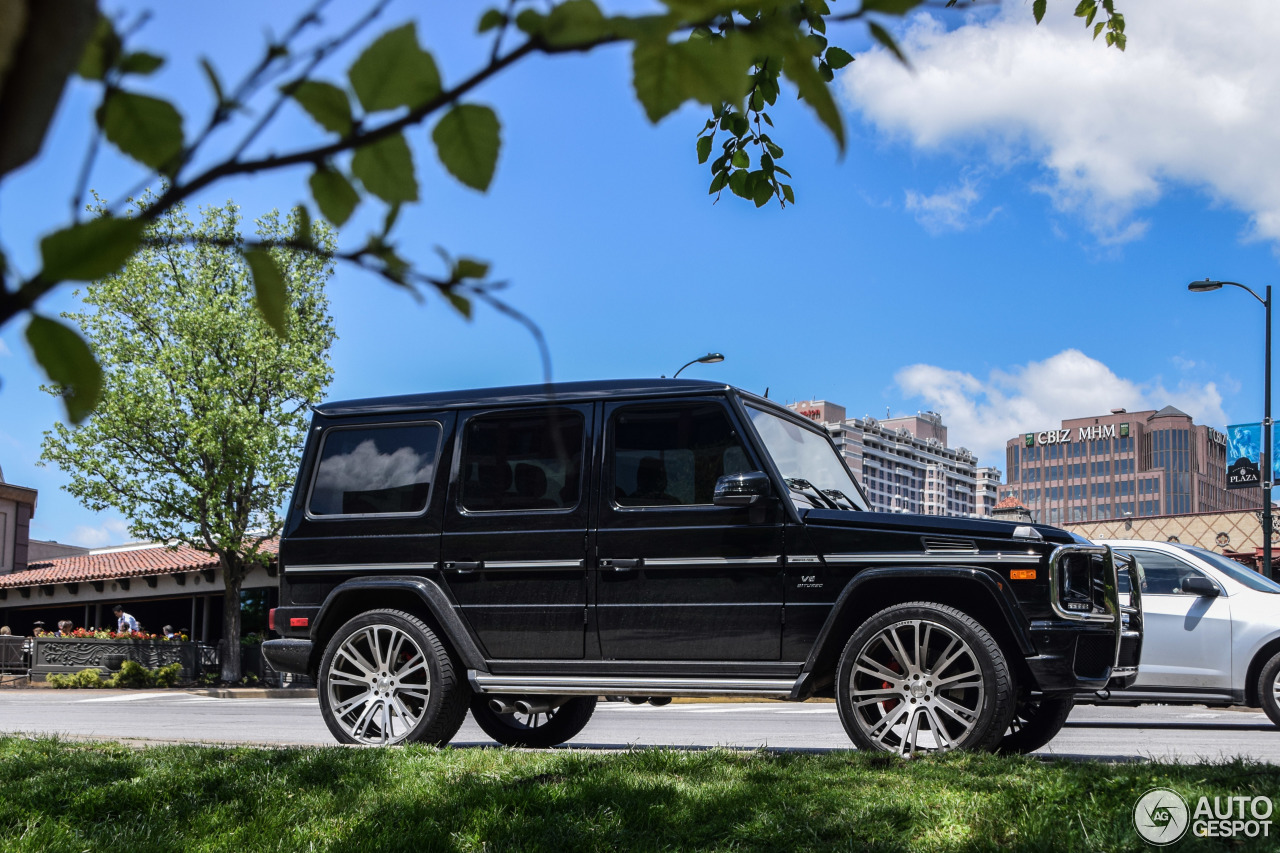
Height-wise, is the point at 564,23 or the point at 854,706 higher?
the point at 564,23

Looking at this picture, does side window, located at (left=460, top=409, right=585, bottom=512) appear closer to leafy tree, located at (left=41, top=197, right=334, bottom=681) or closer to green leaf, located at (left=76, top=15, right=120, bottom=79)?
green leaf, located at (left=76, top=15, right=120, bottom=79)

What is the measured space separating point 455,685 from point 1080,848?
4.17 meters

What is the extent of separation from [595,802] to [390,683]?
2.98m

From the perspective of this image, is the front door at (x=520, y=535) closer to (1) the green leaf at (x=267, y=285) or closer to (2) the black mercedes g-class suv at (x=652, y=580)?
(2) the black mercedes g-class suv at (x=652, y=580)

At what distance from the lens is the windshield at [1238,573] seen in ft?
34.2

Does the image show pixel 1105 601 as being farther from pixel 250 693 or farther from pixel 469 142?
pixel 250 693

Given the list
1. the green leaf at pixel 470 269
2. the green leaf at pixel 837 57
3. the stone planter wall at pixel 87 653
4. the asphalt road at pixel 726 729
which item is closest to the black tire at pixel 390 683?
the asphalt road at pixel 726 729

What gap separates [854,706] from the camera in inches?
242

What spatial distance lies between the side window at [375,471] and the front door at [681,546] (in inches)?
48.7

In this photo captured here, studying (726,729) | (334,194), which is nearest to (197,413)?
(726,729)

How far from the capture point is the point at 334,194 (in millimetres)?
1009

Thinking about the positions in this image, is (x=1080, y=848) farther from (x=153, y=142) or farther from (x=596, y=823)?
(x=153, y=142)

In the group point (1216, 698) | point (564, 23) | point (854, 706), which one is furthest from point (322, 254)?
point (1216, 698)

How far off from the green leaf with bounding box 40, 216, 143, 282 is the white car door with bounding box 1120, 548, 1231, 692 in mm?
10805
